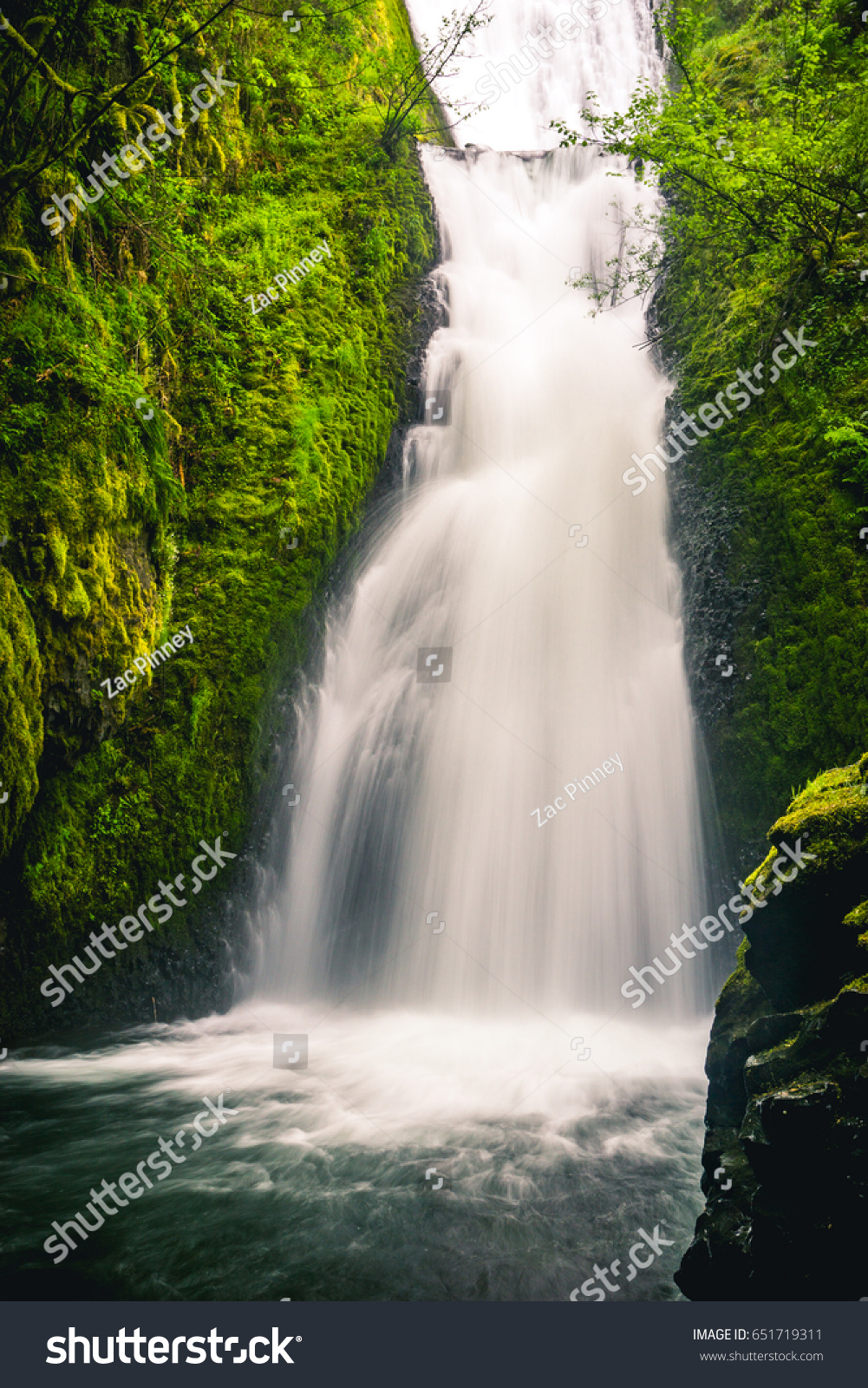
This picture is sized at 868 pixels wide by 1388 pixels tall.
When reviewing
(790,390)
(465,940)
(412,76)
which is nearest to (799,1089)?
(465,940)

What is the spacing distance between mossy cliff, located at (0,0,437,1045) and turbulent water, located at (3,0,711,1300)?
34.3 inches

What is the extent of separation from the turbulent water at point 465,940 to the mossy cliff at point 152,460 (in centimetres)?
87

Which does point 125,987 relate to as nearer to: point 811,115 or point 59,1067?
point 59,1067

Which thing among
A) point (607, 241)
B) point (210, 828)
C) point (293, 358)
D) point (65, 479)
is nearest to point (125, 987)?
point (210, 828)

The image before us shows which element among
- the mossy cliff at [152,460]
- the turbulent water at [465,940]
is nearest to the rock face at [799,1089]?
the turbulent water at [465,940]

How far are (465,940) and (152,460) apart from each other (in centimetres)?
513

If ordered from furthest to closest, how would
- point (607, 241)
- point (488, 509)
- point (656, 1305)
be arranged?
point (607, 241), point (488, 509), point (656, 1305)

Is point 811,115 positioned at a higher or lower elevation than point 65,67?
lower

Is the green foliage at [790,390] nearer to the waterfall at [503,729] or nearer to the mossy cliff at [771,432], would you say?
the mossy cliff at [771,432]

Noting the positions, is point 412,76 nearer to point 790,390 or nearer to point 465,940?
point 790,390

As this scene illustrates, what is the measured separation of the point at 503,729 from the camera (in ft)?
26.5

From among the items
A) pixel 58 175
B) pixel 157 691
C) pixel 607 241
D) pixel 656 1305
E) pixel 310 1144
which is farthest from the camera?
pixel 607 241

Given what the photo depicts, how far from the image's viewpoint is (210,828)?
23.2 ft

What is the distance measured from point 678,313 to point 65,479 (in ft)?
28.2
